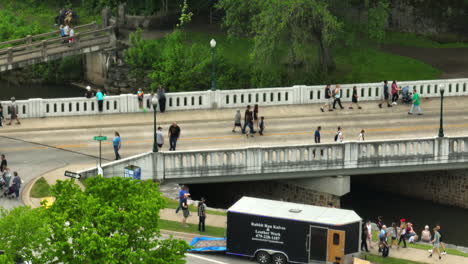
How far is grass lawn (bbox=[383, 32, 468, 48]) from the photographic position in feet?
256

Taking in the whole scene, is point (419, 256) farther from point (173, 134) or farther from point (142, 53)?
point (142, 53)

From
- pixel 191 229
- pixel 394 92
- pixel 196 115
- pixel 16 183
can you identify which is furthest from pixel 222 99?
pixel 191 229

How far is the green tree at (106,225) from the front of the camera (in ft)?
108

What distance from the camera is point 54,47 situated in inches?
2950

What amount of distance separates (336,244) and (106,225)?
11668 mm

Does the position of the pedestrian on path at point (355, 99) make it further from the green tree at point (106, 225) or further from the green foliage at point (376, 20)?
the green tree at point (106, 225)

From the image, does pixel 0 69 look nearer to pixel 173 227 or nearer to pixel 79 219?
pixel 173 227

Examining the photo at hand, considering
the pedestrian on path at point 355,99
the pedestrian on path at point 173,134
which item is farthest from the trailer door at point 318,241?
the pedestrian on path at point 355,99

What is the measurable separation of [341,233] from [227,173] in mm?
9786

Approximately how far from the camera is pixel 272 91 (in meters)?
62.0

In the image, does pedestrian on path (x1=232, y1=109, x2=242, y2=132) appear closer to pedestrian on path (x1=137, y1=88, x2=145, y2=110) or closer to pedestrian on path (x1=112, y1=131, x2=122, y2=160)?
pedestrian on path (x1=137, y1=88, x2=145, y2=110)

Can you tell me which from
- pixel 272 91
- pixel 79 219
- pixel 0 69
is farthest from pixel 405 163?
pixel 0 69

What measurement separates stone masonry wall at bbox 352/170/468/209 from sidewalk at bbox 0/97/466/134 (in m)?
3.72

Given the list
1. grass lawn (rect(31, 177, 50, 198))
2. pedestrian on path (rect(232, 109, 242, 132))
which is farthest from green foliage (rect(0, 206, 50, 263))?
pedestrian on path (rect(232, 109, 242, 132))
